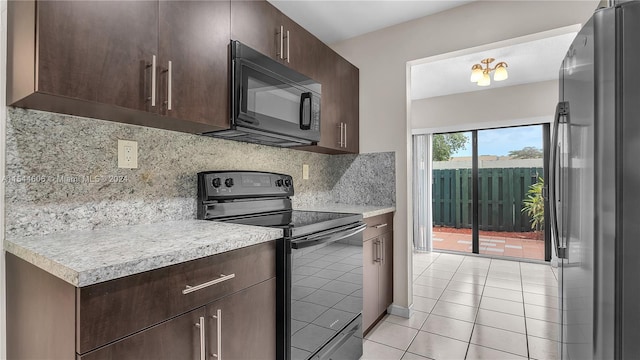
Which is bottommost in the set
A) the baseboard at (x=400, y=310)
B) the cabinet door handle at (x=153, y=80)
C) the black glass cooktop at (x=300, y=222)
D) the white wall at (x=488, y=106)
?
the baseboard at (x=400, y=310)

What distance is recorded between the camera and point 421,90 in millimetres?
4535

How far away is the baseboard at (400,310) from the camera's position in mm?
2551

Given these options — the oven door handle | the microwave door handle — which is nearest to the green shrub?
the oven door handle

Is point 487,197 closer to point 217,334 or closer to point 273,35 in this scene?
point 273,35

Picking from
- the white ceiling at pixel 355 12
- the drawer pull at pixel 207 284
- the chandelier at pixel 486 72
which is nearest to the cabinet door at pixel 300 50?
the white ceiling at pixel 355 12

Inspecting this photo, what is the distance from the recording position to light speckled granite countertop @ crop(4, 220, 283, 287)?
80 cm

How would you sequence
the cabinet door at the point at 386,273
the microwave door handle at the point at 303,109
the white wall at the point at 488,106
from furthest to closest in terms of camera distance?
the white wall at the point at 488,106 < the cabinet door at the point at 386,273 < the microwave door handle at the point at 303,109

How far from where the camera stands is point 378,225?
2381 mm

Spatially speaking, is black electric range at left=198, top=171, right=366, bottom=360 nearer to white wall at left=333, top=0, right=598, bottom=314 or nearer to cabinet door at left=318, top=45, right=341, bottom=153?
cabinet door at left=318, top=45, right=341, bottom=153

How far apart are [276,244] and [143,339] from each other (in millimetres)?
618

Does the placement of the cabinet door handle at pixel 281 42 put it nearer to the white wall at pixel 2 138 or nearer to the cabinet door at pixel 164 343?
the white wall at pixel 2 138

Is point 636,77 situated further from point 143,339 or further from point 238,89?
point 143,339

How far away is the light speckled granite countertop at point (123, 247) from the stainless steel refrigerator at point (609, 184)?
3.70 ft

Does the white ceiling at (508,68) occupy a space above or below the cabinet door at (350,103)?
above
